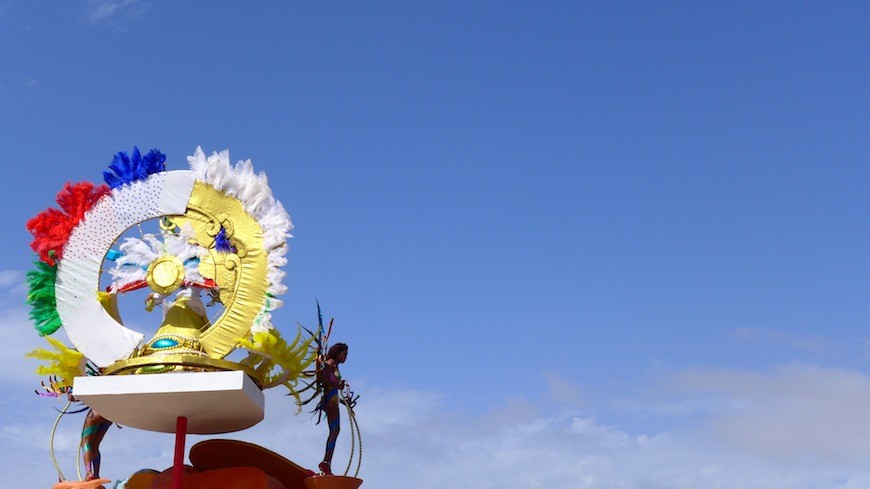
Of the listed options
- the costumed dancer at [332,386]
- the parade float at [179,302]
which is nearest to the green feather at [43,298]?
the parade float at [179,302]

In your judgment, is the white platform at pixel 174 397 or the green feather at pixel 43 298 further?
the green feather at pixel 43 298

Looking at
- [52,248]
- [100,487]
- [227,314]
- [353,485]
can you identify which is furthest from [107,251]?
[353,485]

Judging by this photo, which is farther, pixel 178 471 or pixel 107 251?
pixel 107 251

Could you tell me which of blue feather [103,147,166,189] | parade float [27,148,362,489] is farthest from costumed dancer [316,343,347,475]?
blue feather [103,147,166,189]

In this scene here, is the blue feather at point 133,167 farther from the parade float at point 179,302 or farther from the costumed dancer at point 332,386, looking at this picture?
the costumed dancer at point 332,386

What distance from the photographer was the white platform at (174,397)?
17.8 meters

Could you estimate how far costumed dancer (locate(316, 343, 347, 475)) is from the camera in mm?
20016

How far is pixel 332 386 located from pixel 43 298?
4.73 m

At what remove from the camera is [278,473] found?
63.4ft

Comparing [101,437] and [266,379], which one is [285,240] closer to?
[266,379]

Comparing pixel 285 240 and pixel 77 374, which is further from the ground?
pixel 285 240

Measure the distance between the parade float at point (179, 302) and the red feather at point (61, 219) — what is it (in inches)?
0.6

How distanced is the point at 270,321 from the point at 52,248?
362 centimetres

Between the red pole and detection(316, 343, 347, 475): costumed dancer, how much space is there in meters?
2.36
